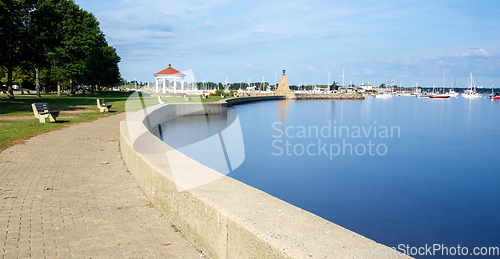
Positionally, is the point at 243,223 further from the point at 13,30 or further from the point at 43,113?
the point at 13,30

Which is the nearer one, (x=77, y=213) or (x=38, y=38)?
(x=77, y=213)

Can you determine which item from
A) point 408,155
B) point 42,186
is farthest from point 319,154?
point 42,186

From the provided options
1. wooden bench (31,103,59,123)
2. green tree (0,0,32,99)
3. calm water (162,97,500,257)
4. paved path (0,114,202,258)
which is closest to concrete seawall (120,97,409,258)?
paved path (0,114,202,258)

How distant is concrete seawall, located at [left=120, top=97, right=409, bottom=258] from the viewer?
2.70 m

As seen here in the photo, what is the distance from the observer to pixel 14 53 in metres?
28.8

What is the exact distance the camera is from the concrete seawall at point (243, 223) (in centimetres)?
270

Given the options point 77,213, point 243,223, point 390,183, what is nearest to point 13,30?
point 77,213

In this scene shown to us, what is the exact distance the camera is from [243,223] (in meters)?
3.06

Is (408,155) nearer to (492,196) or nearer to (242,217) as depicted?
(492,196)

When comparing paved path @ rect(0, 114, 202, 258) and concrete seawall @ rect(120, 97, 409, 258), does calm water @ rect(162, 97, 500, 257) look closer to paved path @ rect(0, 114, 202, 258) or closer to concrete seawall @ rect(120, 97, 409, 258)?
concrete seawall @ rect(120, 97, 409, 258)

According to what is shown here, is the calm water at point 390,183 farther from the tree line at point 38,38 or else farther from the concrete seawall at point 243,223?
the tree line at point 38,38

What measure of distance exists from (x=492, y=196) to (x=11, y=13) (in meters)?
32.7

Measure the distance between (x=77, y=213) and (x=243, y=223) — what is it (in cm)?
299

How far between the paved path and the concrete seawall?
31cm
